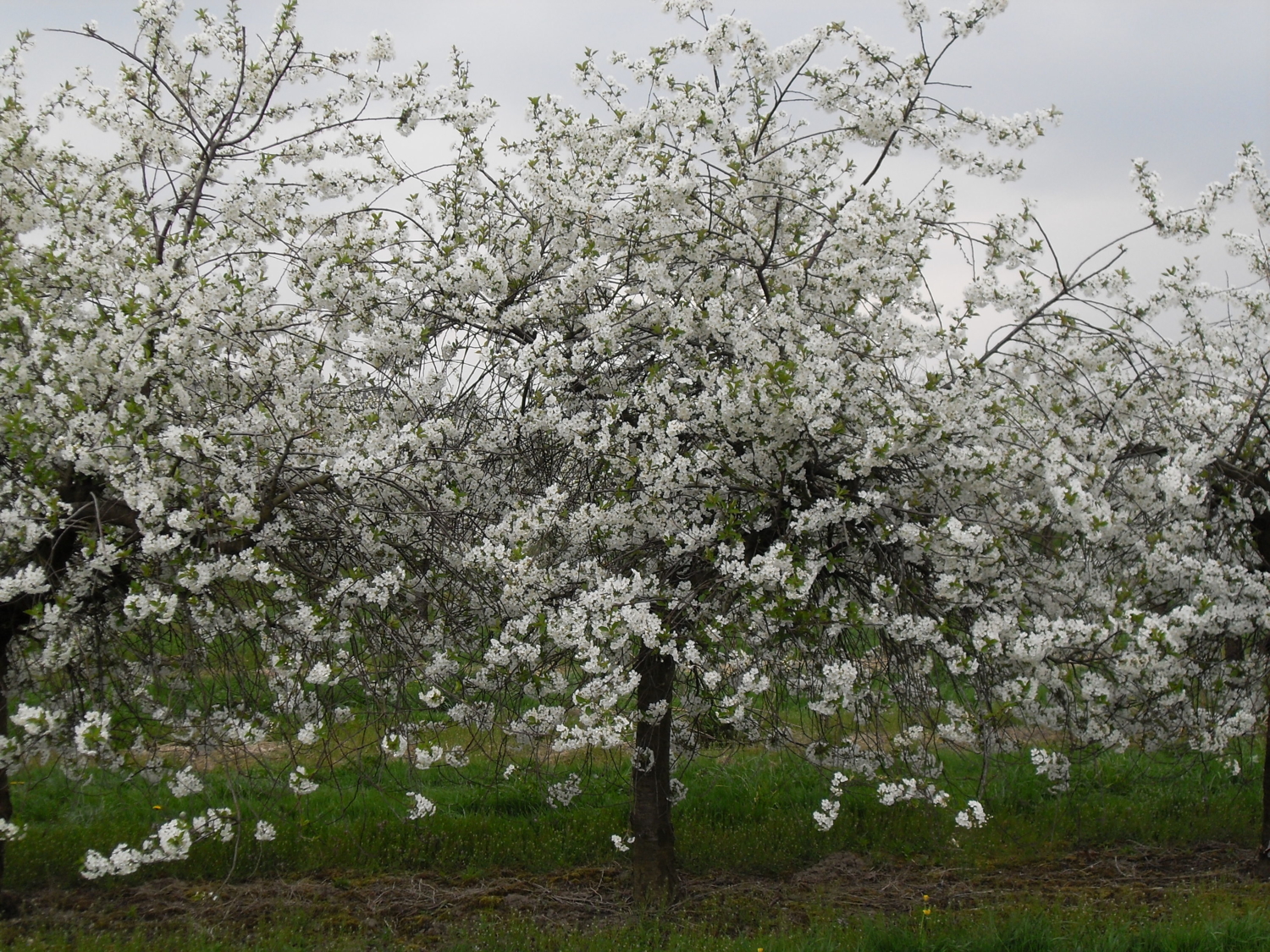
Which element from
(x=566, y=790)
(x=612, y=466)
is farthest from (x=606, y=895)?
(x=612, y=466)

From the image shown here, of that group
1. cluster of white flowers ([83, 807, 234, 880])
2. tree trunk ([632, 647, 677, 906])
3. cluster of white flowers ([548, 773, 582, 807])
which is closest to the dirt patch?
tree trunk ([632, 647, 677, 906])

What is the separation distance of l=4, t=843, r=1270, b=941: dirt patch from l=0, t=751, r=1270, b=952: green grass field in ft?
0.07

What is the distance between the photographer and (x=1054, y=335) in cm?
586

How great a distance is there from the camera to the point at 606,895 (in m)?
6.47

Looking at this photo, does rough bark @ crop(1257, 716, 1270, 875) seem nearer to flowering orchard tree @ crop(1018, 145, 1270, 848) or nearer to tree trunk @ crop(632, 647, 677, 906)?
flowering orchard tree @ crop(1018, 145, 1270, 848)

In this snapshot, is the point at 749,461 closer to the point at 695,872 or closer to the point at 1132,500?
the point at 1132,500

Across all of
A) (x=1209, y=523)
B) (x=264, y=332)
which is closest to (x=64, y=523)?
(x=264, y=332)

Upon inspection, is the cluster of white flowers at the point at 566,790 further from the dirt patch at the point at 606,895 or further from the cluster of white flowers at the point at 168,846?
the cluster of white flowers at the point at 168,846

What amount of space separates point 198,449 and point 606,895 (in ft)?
12.9

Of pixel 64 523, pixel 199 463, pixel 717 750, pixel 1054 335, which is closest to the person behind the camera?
pixel 64 523

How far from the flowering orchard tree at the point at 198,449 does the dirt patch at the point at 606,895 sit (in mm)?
1080

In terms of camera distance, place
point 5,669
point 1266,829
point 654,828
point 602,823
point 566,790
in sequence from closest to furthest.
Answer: point 5,669 → point 654,828 → point 566,790 → point 1266,829 → point 602,823

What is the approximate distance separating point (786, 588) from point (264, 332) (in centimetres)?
313

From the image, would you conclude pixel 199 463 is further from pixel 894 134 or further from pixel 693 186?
pixel 894 134
